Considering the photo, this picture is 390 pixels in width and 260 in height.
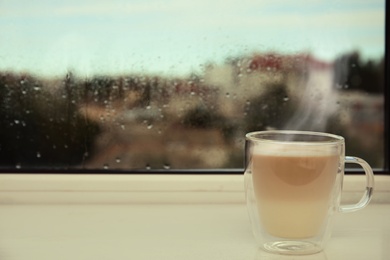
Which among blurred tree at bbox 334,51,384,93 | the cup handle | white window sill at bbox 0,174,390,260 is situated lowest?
white window sill at bbox 0,174,390,260

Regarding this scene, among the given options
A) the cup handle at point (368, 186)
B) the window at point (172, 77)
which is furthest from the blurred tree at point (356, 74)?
the cup handle at point (368, 186)

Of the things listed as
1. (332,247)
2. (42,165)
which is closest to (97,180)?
(42,165)

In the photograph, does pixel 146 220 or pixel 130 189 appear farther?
pixel 130 189

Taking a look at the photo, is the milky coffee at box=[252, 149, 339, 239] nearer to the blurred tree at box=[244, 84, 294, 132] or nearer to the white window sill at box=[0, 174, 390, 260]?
the white window sill at box=[0, 174, 390, 260]

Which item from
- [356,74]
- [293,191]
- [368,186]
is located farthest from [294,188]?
[356,74]

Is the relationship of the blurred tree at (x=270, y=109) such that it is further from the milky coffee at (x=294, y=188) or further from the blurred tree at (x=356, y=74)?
the milky coffee at (x=294, y=188)

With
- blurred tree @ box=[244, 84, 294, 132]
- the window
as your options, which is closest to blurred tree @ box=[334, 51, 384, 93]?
the window

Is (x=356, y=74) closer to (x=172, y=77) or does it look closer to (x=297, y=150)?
(x=172, y=77)
